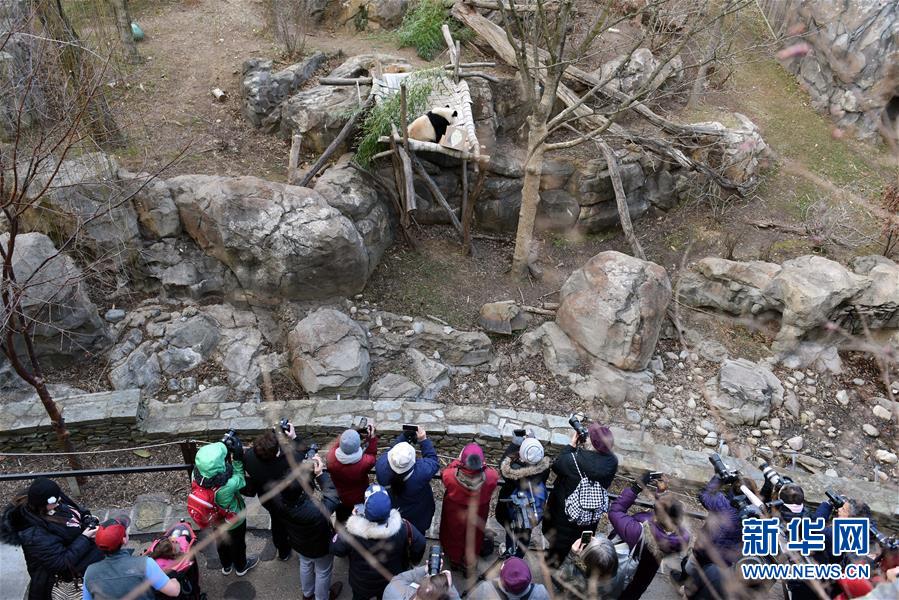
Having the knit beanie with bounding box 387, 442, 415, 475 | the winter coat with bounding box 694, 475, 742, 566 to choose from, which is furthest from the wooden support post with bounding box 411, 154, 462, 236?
the winter coat with bounding box 694, 475, 742, 566

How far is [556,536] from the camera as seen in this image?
173 inches

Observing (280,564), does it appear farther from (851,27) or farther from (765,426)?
(851,27)

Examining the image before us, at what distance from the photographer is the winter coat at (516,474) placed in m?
4.28

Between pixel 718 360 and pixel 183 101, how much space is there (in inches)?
352

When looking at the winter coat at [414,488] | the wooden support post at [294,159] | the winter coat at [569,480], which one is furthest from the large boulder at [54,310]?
the winter coat at [569,480]

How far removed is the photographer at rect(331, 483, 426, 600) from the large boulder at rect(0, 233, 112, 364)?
4.37 meters

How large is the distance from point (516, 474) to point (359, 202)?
17.3 ft

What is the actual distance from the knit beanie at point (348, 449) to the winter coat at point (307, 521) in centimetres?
25

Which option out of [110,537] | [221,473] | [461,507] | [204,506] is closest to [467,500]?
[461,507]

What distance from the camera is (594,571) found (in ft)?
11.3

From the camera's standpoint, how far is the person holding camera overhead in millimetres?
3977

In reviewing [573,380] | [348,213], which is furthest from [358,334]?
[573,380]

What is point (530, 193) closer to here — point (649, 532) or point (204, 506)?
point (649, 532)

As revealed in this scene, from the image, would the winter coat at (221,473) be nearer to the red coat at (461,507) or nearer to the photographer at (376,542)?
the photographer at (376,542)
